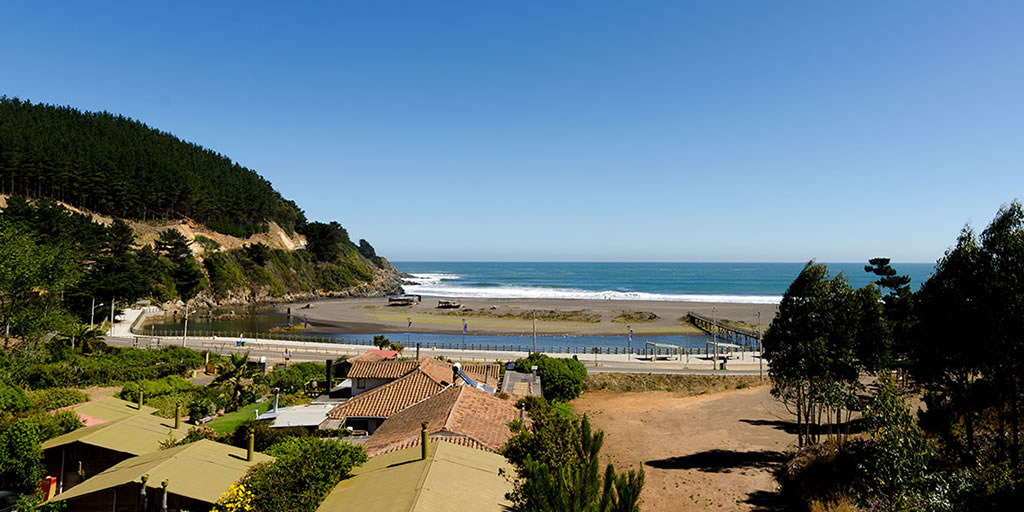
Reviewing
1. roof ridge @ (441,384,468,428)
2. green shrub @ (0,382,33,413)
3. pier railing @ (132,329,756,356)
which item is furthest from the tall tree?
roof ridge @ (441,384,468,428)

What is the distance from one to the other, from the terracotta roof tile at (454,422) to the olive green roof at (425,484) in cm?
212

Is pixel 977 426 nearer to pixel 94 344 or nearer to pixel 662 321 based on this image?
pixel 94 344

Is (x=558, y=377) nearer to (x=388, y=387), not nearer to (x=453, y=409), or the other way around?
(x=388, y=387)

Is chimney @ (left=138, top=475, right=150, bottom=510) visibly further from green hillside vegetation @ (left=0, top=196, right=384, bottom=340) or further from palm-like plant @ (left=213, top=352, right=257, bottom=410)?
green hillside vegetation @ (left=0, top=196, right=384, bottom=340)

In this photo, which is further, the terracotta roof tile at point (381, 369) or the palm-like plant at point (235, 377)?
the palm-like plant at point (235, 377)

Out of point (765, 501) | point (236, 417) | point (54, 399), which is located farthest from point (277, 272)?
point (765, 501)

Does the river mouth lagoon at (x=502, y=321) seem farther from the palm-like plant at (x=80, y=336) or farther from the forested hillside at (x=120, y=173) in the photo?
the forested hillside at (x=120, y=173)

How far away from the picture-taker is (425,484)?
39.3 feet

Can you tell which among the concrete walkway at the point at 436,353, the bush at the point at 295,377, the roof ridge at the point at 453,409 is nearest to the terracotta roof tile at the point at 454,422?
the roof ridge at the point at 453,409

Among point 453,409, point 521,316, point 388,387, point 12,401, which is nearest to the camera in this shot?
point 453,409

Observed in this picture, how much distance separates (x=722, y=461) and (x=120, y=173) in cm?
13440

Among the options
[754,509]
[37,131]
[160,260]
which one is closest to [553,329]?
[754,509]

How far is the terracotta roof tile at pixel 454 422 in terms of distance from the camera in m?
18.2

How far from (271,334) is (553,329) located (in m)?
39.9
